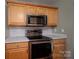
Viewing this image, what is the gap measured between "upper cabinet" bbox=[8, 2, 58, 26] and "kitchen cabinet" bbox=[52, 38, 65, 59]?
23.3 inches

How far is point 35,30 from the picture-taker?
3.60m

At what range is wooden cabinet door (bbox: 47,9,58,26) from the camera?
364cm

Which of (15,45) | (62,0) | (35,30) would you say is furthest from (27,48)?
(62,0)

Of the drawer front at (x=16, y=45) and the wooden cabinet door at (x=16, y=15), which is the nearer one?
the drawer front at (x=16, y=45)

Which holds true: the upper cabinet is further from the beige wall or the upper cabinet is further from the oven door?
the oven door

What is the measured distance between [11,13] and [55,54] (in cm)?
177

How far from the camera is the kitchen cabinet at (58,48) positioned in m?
3.48

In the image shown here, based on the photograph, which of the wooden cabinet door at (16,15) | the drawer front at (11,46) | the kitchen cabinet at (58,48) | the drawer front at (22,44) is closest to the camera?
the drawer front at (11,46)

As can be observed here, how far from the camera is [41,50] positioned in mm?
3219

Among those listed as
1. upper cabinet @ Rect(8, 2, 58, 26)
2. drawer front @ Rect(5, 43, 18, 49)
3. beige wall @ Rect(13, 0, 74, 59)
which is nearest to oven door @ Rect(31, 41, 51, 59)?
drawer front @ Rect(5, 43, 18, 49)

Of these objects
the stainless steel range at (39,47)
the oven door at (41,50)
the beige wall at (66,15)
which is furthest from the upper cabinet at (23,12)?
the oven door at (41,50)

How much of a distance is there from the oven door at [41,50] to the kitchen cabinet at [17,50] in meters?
0.19

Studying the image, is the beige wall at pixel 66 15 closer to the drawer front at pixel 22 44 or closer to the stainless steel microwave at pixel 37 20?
the stainless steel microwave at pixel 37 20
